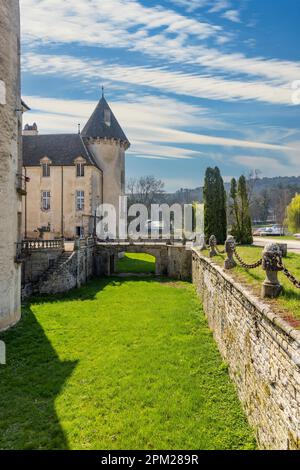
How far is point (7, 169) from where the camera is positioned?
41.8 ft

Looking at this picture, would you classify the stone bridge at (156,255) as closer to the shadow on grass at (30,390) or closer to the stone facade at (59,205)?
the stone facade at (59,205)

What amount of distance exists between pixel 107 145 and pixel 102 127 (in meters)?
1.93

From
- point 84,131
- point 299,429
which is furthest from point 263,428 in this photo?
point 84,131

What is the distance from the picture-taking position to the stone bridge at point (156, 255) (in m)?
27.0

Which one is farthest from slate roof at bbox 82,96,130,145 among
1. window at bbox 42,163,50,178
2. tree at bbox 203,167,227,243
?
tree at bbox 203,167,227,243

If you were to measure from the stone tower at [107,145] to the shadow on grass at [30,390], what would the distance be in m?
24.3

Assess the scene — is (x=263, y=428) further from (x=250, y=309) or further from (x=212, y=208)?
(x=212, y=208)

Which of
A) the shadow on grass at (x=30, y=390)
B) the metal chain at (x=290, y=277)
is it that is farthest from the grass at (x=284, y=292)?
the shadow on grass at (x=30, y=390)

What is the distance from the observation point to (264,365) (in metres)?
5.88

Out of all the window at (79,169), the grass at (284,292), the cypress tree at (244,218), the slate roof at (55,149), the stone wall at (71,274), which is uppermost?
the slate roof at (55,149)

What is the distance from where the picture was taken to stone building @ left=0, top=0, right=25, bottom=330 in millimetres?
12430

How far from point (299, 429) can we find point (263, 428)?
1849mm

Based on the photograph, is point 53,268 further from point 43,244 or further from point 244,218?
point 244,218

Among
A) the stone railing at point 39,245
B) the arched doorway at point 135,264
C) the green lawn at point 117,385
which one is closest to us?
the green lawn at point 117,385
